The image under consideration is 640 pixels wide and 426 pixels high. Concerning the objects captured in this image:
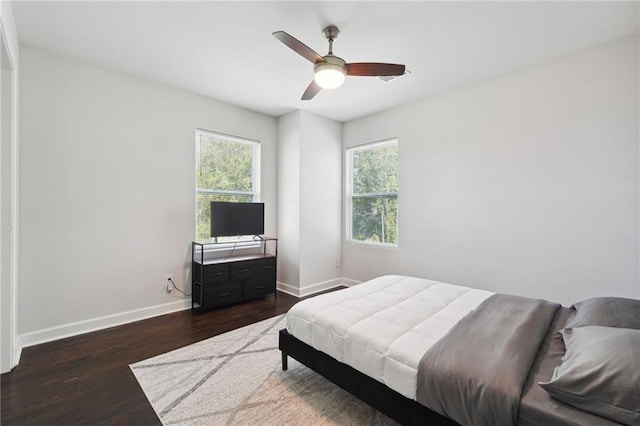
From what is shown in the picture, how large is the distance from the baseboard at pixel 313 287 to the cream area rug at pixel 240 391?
64.5 inches

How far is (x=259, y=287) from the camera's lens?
396 centimetres

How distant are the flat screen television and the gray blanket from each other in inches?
116

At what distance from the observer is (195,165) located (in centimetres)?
378

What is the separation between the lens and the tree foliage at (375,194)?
4.32 m

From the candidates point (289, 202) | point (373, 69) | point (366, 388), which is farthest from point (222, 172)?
point (366, 388)

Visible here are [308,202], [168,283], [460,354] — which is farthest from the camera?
[308,202]

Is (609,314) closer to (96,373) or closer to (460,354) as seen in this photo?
(460,354)

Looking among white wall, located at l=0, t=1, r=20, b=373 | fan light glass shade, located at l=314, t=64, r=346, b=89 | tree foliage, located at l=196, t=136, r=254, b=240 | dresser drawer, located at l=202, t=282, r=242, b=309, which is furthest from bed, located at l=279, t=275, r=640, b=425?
tree foliage, located at l=196, t=136, r=254, b=240

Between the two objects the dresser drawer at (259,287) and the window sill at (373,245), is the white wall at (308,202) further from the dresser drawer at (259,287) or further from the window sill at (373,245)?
the dresser drawer at (259,287)

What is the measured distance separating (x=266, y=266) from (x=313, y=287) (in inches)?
34.5

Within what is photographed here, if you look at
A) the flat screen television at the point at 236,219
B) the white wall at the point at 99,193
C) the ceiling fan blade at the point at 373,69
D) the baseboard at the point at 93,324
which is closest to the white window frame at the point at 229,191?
the white wall at the point at 99,193

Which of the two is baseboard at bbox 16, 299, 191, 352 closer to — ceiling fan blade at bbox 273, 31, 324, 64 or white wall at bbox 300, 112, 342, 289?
white wall at bbox 300, 112, 342, 289

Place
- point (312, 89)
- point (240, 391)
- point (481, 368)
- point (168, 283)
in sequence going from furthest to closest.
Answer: point (168, 283)
point (312, 89)
point (240, 391)
point (481, 368)

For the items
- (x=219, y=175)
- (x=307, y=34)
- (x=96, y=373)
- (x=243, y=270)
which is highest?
(x=307, y=34)
